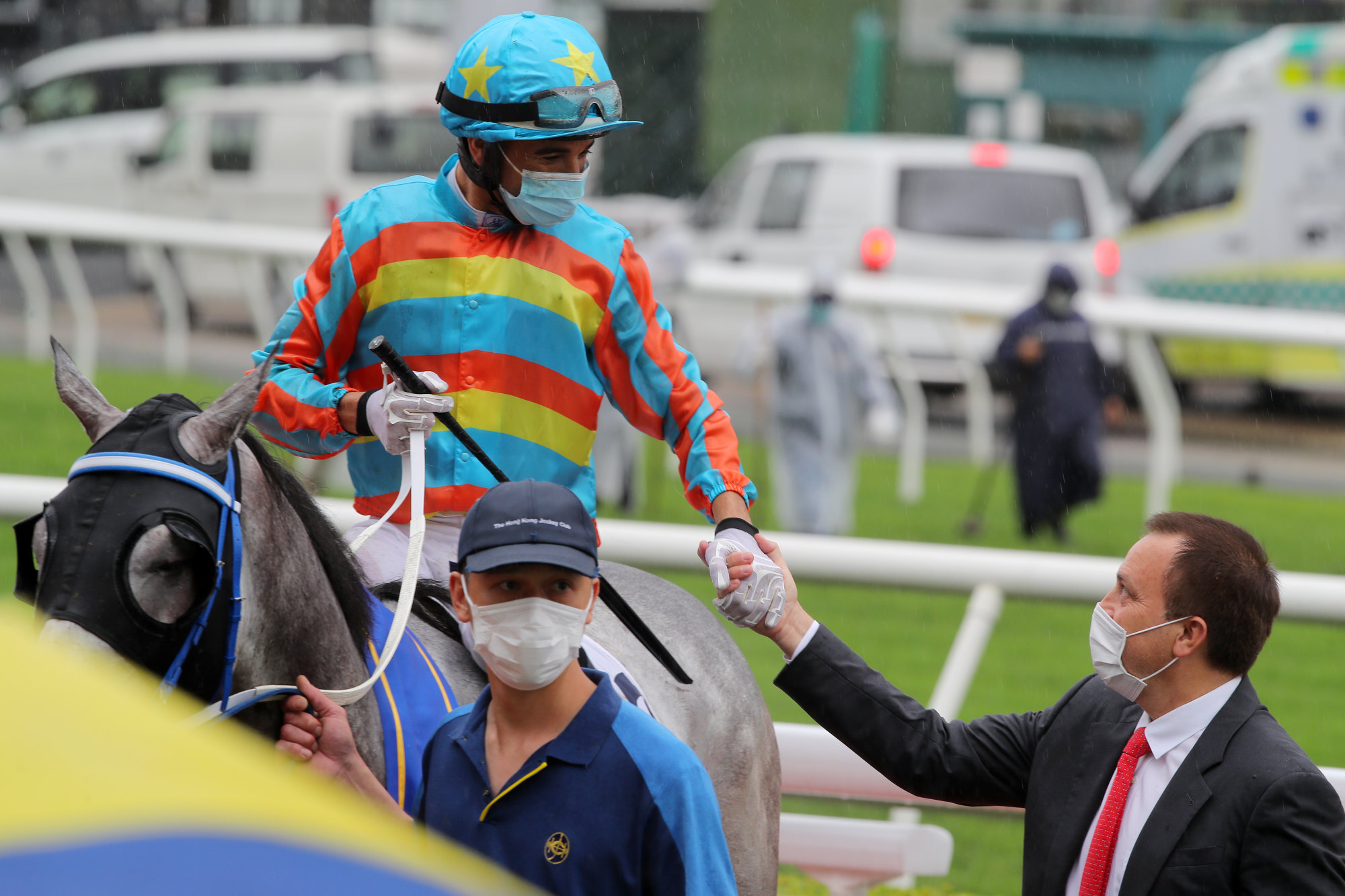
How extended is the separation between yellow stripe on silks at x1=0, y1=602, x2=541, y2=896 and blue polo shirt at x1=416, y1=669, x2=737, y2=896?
938 mm

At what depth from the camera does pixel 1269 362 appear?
484 inches

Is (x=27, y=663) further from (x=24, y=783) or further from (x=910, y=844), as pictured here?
(x=910, y=844)

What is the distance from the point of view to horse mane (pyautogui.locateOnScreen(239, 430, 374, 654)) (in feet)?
7.77

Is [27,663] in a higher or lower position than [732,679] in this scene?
higher

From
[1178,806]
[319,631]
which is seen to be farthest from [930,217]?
[319,631]

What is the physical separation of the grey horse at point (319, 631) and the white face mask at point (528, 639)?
0.37 m

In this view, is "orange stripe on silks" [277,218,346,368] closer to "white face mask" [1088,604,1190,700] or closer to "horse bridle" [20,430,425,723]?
"horse bridle" [20,430,425,723]

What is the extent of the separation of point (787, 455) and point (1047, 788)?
6308 millimetres

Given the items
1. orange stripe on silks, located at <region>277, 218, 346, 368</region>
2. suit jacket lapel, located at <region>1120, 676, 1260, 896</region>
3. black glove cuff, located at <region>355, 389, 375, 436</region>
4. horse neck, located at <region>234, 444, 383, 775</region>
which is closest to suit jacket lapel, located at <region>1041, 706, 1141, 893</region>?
suit jacket lapel, located at <region>1120, 676, 1260, 896</region>

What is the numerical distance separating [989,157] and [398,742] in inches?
422

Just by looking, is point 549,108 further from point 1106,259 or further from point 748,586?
point 1106,259

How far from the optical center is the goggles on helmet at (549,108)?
8.81 ft

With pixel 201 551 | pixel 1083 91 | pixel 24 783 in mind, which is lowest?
pixel 1083 91

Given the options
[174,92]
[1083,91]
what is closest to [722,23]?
[1083,91]
